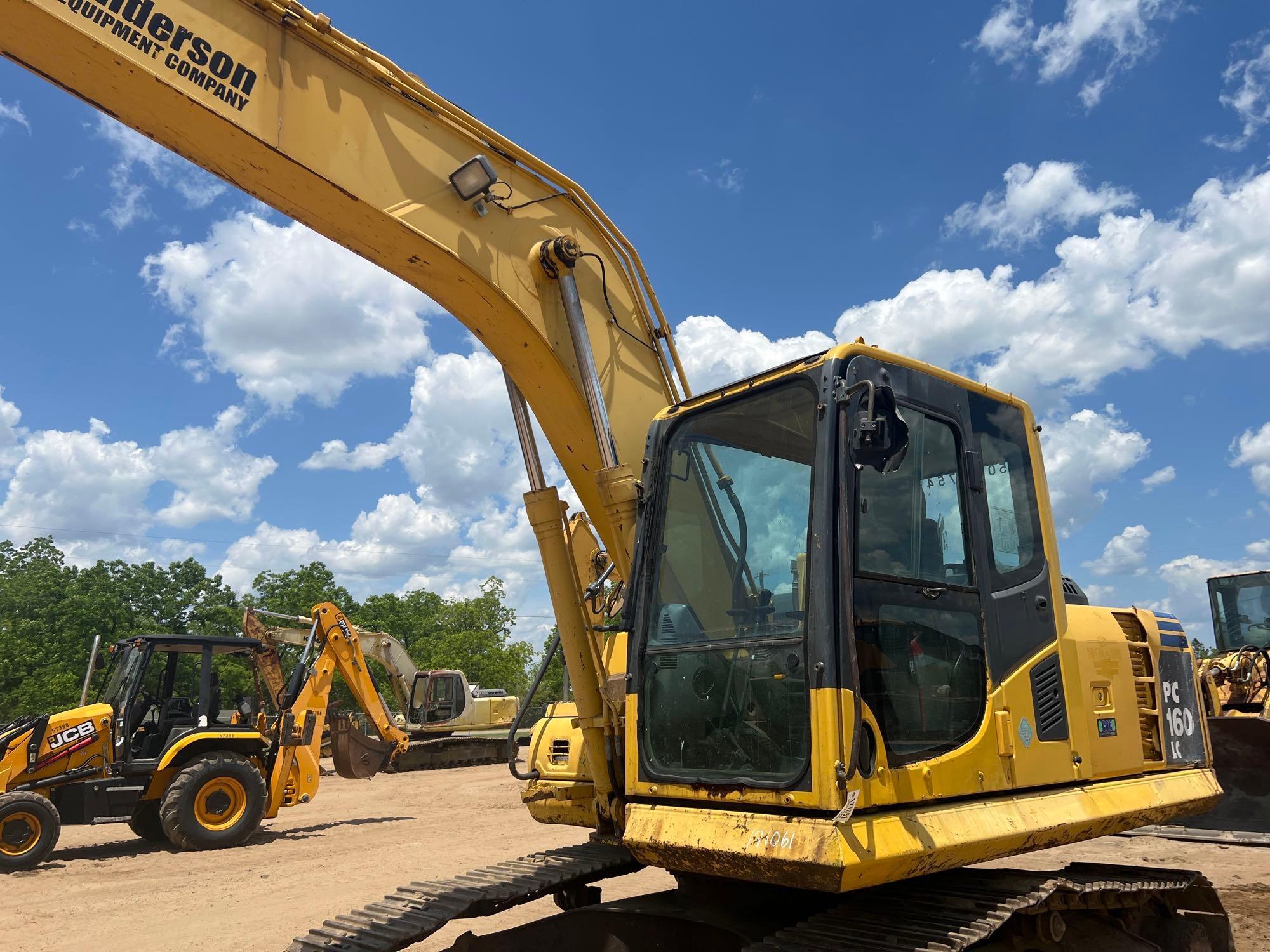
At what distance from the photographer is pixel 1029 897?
12.5 feet

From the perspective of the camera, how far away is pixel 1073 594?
16.9 ft

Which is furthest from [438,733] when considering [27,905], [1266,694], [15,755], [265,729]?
[1266,694]

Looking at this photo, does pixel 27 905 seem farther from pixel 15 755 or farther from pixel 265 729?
pixel 265 729

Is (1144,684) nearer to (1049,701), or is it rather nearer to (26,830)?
(1049,701)

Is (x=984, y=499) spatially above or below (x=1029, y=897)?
above

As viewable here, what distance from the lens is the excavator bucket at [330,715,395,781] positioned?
57.1 feet

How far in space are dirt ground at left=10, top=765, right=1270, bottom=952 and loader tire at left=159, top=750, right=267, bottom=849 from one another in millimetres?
247

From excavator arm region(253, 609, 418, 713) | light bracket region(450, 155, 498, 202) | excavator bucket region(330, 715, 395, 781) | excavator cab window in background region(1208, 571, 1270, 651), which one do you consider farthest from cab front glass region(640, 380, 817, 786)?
excavator arm region(253, 609, 418, 713)

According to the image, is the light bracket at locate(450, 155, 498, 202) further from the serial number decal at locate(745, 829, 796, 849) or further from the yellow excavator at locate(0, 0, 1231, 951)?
the serial number decal at locate(745, 829, 796, 849)

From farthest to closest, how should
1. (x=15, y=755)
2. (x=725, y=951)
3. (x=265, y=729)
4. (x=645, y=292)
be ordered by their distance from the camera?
(x=265, y=729), (x=15, y=755), (x=645, y=292), (x=725, y=951)

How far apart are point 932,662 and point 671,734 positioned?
1.05 m

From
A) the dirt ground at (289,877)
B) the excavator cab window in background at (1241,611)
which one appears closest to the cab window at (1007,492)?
the dirt ground at (289,877)

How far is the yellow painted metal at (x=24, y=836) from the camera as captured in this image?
32.5 feet

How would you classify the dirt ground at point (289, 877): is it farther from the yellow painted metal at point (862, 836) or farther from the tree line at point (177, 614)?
the tree line at point (177, 614)
